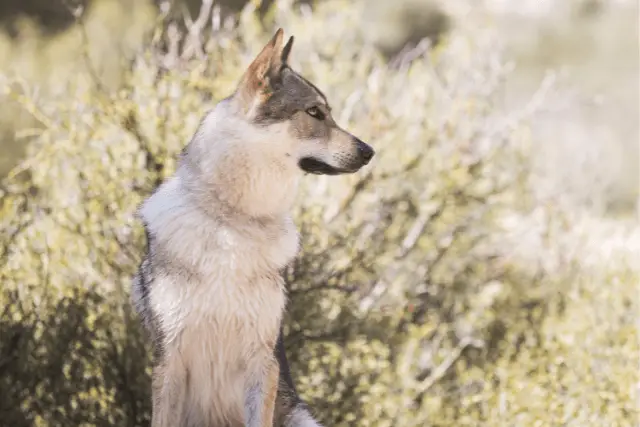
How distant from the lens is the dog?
3160mm

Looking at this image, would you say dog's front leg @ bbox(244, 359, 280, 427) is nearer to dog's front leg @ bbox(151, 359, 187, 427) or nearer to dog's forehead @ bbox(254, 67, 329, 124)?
dog's front leg @ bbox(151, 359, 187, 427)

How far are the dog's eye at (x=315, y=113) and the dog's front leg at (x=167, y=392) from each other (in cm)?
106

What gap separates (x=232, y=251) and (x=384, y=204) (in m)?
1.82

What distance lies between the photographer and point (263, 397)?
317 centimetres

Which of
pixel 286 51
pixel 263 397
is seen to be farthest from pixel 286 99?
pixel 263 397

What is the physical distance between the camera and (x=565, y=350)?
473 cm

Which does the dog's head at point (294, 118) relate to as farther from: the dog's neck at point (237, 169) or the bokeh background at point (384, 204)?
the bokeh background at point (384, 204)

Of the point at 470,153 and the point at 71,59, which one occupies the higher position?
the point at 470,153

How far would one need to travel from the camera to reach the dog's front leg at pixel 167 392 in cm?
315

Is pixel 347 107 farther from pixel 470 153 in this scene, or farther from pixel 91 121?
pixel 91 121

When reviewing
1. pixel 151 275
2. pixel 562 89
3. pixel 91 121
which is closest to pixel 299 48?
pixel 91 121

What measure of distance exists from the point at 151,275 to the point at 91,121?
140 cm

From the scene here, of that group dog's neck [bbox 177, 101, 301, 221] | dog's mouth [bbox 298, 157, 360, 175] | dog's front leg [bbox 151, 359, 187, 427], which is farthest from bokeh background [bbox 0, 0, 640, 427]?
dog's mouth [bbox 298, 157, 360, 175]

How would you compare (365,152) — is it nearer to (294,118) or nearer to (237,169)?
(294,118)
